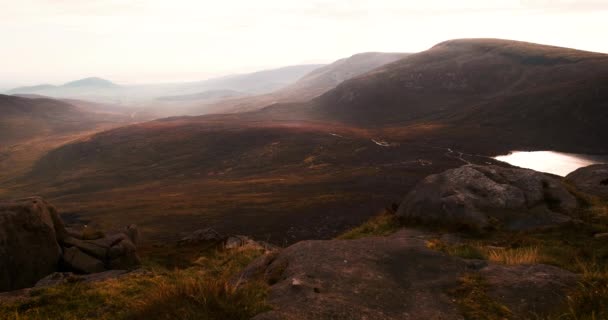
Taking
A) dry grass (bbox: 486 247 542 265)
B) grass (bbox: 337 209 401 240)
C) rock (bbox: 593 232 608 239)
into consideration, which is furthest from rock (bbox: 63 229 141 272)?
rock (bbox: 593 232 608 239)

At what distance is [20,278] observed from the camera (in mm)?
20203

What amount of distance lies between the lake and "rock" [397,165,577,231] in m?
103

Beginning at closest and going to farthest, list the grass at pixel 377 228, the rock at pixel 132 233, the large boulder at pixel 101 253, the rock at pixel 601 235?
the rock at pixel 601 235 → the grass at pixel 377 228 → the large boulder at pixel 101 253 → the rock at pixel 132 233

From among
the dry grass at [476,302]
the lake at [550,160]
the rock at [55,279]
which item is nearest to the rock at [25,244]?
the rock at [55,279]

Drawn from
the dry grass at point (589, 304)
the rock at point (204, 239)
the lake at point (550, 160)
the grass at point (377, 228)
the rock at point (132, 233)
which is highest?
the dry grass at point (589, 304)

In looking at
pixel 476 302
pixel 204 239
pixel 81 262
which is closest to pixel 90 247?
pixel 81 262

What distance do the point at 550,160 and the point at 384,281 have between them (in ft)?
444

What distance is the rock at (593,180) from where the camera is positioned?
23906 mm

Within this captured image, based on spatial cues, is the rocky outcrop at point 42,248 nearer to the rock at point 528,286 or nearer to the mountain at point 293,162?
the rock at point 528,286

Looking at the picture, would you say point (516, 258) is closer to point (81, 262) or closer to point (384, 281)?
point (384, 281)

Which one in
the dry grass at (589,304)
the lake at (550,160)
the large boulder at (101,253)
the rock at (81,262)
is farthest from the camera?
the lake at (550,160)

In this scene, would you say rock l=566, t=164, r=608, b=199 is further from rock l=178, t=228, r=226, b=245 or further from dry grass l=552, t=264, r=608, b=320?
rock l=178, t=228, r=226, b=245

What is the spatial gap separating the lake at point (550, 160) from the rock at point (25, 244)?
11498cm

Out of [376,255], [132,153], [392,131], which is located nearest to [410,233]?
[376,255]
